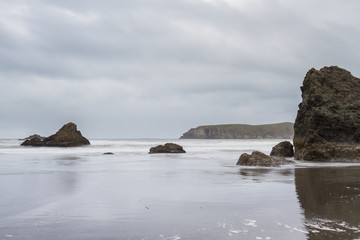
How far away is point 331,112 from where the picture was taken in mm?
20141

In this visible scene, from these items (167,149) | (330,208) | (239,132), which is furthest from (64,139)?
(239,132)

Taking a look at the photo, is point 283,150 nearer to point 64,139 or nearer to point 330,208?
point 330,208

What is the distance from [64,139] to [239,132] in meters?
148

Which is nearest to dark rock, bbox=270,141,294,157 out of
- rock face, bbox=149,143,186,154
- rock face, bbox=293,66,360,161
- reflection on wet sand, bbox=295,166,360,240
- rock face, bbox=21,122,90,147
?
rock face, bbox=293,66,360,161

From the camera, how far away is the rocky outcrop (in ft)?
604

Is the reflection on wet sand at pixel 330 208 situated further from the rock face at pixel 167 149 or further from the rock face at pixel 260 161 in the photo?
the rock face at pixel 167 149

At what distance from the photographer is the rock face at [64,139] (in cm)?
4653

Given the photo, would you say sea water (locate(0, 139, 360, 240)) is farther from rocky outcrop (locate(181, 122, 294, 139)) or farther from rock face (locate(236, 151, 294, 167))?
rocky outcrop (locate(181, 122, 294, 139))

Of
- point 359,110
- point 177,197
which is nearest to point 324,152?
point 359,110

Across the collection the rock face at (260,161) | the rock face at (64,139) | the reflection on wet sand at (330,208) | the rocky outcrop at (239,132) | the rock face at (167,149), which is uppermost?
the rocky outcrop at (239,132)

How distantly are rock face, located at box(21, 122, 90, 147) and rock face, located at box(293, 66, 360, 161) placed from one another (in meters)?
→ 34.7

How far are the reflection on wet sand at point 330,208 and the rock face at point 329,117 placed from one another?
988cm

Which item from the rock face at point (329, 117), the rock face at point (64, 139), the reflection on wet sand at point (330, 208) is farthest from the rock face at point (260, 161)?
the rock face at point (64, 139)

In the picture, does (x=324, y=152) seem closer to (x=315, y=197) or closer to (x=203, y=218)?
(x=315, y=197)
